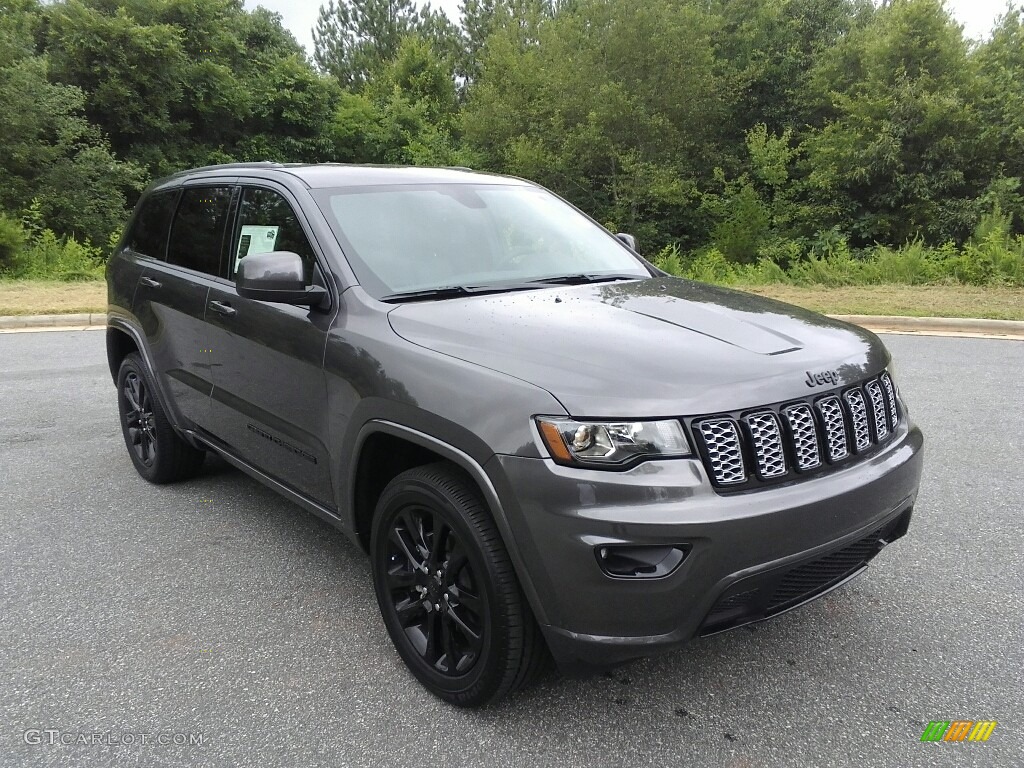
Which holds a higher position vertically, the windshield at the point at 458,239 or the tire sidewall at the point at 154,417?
the windshield at the point at 458,239

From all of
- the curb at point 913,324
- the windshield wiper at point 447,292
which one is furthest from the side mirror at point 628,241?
the curb at point 913,324

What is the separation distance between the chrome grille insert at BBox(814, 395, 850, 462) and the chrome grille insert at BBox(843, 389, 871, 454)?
0.05m

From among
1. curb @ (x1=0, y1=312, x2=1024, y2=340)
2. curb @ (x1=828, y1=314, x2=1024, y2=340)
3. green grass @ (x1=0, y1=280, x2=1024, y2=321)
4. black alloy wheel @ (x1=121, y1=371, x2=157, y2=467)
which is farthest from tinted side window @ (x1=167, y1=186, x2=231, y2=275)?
green grass @ (x1=0, y1=280, x2=1024, y2=321)

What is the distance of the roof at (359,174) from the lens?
3.41 metres

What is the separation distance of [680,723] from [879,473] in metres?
0.98

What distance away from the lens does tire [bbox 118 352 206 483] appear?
4.34 meters

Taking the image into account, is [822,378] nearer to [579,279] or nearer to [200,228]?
[579,279]

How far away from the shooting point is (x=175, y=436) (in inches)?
171

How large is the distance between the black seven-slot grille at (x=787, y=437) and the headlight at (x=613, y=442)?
71 millimetres

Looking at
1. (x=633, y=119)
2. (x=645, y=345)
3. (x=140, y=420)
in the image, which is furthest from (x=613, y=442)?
(x=633, y=119)

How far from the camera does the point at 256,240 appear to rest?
3426mm

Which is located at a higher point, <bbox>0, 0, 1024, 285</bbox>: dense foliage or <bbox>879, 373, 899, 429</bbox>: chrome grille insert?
<bbox>0, 0, 1024, 285</bbox>: dense foliage

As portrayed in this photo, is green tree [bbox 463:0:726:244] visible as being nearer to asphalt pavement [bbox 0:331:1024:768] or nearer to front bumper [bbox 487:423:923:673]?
asphalt pavement [bbox 0:331:1024:768]

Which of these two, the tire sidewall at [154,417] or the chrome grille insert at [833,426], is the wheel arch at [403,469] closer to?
the chrome grille insert at [833,426]
